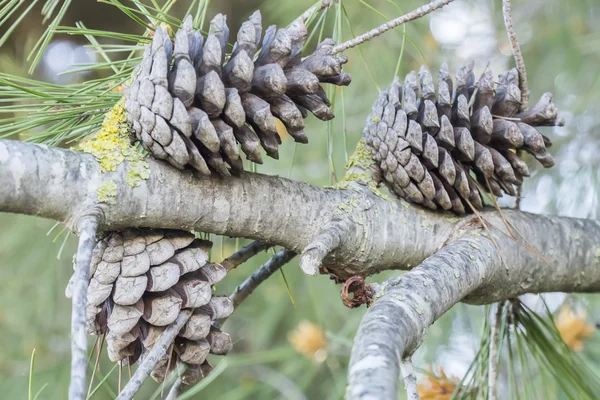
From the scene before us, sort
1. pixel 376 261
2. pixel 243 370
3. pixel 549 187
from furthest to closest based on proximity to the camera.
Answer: pixel 243 370
pixel 549 187
pixel 376 261

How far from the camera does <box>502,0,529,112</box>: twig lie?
634 millimetres

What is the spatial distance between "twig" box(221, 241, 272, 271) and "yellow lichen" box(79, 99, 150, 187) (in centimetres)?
15

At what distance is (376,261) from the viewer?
0.64 m

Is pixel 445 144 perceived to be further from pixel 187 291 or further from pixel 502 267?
pixel 187 291

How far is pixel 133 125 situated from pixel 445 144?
1.03 ft

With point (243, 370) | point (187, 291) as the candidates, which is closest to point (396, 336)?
point (187, 291)

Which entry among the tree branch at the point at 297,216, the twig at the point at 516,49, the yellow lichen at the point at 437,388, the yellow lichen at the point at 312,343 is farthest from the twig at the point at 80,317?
the yellow lichen at the point at 312,343

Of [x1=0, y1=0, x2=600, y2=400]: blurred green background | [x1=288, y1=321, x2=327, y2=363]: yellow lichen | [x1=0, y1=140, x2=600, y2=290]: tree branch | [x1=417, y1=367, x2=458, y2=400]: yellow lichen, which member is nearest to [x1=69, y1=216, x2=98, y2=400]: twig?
[x1=0, y1=140, x2=600, y2=290]: tree branch

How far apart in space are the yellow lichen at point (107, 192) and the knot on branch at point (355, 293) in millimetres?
211

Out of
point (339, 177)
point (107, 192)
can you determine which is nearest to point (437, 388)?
point (107, 192)

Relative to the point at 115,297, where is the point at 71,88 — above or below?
above

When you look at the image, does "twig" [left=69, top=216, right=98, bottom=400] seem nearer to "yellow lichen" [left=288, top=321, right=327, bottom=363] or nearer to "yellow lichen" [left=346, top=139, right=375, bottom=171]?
"yellow lichen" [left=346, top=139, right=375, bottom=171]

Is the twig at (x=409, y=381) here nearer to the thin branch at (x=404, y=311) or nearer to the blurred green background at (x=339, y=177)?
the thin branch at (x=404, y=311)

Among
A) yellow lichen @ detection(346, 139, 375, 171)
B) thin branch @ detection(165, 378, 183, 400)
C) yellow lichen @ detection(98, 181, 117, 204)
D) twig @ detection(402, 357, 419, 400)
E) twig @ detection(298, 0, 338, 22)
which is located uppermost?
twig @ detection(298, 0, 338, 22)
